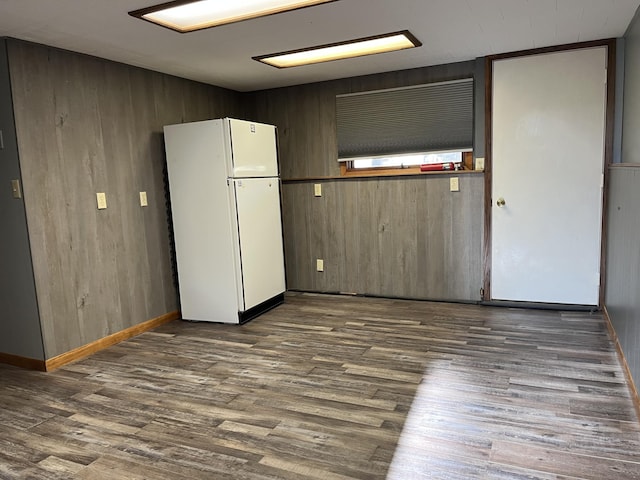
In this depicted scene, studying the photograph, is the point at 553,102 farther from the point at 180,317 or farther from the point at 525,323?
the point at 180,317

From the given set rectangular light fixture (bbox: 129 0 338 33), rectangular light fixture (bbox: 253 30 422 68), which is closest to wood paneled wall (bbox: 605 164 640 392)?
rectangular light fixture (bbox: 253 30 422 68)

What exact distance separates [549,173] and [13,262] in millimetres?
4007

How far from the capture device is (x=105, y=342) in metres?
3.52

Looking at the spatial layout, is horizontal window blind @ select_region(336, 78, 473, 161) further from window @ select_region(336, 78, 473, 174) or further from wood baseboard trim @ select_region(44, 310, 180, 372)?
wood baseboard trim @ select_region(44, 310, 180, 372)

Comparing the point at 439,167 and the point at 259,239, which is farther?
the point at 439,167

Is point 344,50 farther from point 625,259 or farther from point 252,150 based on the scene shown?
point 625,259

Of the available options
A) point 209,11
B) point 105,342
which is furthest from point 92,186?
point 209,11

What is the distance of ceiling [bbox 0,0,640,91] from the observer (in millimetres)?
2588

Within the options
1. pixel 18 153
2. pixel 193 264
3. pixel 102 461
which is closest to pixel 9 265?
pixel 18 153

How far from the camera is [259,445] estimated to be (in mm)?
2137

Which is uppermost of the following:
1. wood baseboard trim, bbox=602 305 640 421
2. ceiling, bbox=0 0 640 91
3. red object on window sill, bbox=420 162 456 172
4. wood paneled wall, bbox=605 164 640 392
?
ceiling, bbox=0 0 640 91

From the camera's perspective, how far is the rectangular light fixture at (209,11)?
2.51 meters

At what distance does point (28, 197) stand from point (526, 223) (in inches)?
146

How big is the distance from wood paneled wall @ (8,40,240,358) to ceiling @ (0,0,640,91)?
21 centimetres
